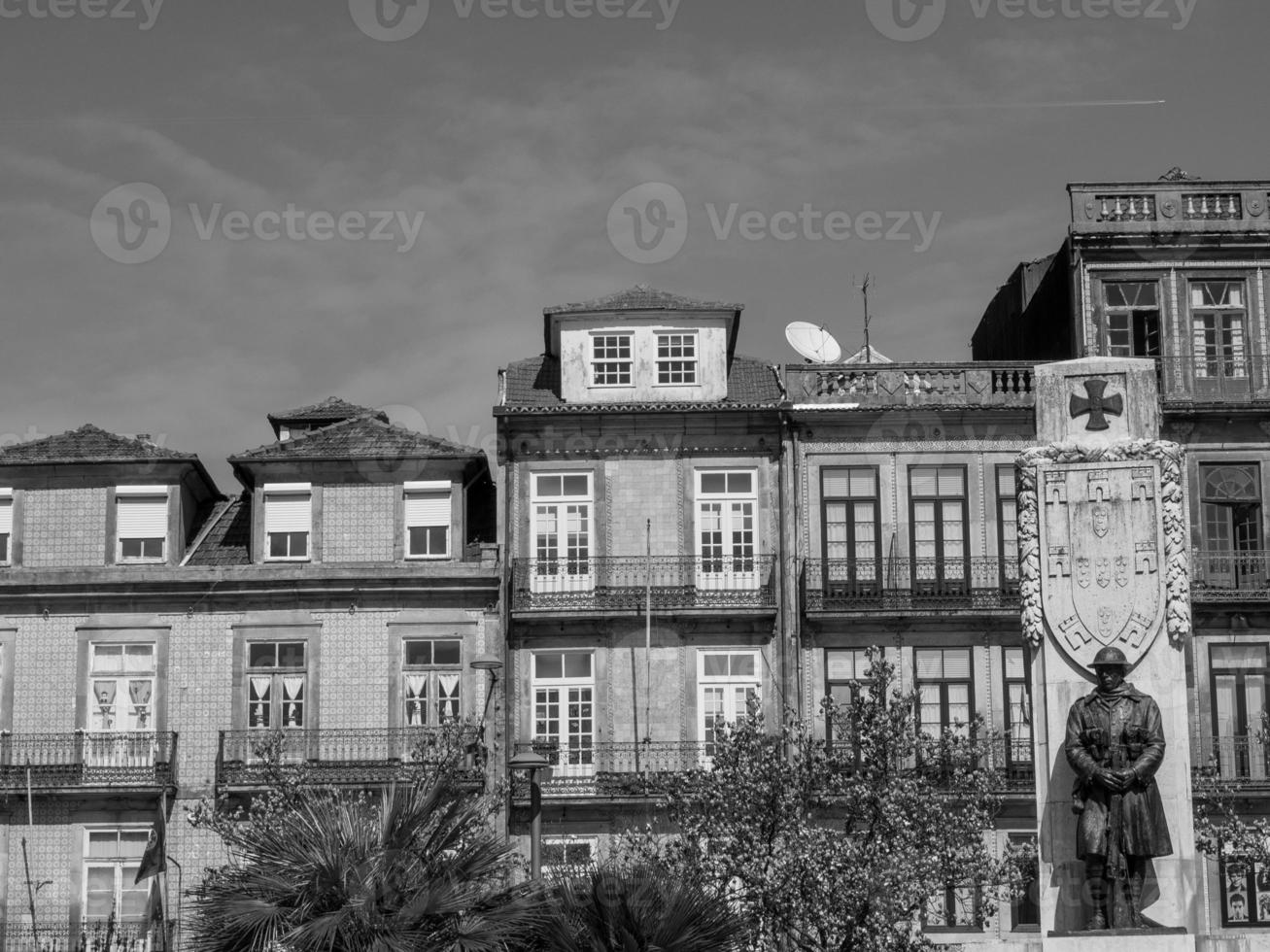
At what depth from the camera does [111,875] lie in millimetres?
44219

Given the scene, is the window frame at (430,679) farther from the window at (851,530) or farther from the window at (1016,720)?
the window at (1016,720)

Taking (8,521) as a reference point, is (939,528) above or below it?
below

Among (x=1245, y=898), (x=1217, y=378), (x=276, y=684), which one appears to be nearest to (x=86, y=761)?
(x=276, y=684)

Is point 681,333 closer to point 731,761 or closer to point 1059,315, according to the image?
point 1059,315

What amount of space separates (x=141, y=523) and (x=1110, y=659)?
86.4 feet

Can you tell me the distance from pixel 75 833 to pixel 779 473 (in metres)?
14.9

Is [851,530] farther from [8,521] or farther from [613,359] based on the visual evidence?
[8,521]

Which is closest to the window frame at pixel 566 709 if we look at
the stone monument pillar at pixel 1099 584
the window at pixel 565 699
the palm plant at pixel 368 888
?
the window at pixel 565 699

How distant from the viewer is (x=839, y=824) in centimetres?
4322

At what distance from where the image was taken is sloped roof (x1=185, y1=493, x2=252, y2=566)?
46656mm

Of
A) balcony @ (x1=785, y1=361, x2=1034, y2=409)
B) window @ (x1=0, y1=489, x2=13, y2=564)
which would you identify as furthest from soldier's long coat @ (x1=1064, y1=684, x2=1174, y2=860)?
window @ (x1=0, y1=489, x2=13, y2=564)

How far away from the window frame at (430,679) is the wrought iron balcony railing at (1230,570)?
13958 mm

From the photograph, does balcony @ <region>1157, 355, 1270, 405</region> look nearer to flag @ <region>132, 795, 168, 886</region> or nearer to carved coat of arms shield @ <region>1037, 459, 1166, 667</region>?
A: flag @ <region>132, 795, 168, 886</region>

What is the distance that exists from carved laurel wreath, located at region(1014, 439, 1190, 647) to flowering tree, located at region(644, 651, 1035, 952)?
17.9 feet
